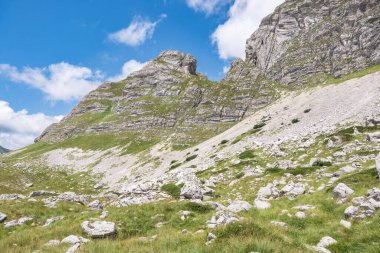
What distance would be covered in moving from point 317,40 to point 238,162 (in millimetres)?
110928

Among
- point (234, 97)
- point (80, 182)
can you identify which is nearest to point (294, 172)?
point (80, 182)

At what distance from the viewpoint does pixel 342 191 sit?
Answer: 54.3 feet

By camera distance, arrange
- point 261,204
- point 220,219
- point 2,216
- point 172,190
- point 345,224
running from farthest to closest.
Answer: point 172,190, point 2,216, point 261,204, point 220,219, point 345,224

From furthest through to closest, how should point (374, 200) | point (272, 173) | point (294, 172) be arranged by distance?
point (272, 173) → point (294, 172) → point (374, 200)

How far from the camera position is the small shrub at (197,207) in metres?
17.5

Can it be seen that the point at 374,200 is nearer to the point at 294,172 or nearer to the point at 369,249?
the point at 369,249

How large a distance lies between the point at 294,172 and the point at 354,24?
114 meters

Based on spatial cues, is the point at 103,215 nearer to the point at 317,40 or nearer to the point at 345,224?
the point at 345,224

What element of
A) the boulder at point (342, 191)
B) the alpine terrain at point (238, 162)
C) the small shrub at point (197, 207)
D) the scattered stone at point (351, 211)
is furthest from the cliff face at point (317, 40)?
the small shrub at point (197, 207)

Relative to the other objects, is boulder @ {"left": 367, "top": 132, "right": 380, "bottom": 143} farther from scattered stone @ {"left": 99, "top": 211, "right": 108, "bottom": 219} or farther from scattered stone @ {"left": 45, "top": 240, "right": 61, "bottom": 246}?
scattered stone @ {"left": 45, "top": 240, "right": 61, "bottom": 246}

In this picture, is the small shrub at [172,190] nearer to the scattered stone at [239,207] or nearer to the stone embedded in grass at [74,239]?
the scattered stone at [239,207]

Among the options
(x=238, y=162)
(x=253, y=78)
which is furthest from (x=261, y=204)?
(x=253, y=78)

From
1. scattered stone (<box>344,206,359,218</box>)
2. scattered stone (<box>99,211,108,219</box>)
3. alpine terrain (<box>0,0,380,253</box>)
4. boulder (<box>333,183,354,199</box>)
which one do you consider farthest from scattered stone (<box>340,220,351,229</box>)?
scattered stone (<box>99,211,108,219</box>)

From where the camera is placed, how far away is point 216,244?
10.2m
